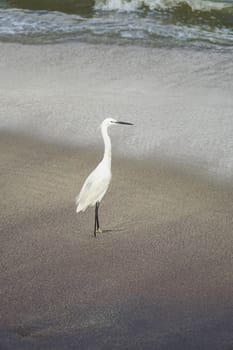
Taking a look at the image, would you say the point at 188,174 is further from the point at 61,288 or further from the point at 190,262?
the point at 61,288

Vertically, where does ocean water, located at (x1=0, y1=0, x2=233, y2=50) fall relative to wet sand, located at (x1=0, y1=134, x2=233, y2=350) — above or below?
above

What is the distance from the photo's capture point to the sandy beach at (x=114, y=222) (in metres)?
3.88

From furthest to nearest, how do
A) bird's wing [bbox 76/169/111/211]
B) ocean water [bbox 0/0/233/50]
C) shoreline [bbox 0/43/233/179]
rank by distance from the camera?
ocean water [bbox 0/0/233/50] → shoreline [bbox 0/43/233/179] → bird's wing [bbox 76/169/111/211]

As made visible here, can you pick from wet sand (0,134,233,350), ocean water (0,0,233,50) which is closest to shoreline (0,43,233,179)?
wet sand (0,134,233,350)

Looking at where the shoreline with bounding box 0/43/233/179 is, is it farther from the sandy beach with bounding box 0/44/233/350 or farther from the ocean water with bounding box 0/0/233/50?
the ocean water with bounding box 0/0/233/50

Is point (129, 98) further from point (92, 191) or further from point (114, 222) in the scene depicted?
point (92, 191)

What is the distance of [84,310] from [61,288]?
11.4 inches

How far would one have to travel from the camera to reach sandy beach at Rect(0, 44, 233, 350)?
153 inches

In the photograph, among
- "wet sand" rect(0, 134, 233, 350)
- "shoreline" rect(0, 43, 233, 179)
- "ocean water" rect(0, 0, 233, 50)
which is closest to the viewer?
"wet sand" rect(0, 134, 233, 350)

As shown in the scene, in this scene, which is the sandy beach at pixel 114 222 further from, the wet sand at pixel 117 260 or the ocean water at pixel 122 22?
the ocean water at pixel 122 22

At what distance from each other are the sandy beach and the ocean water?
1822 millimetres

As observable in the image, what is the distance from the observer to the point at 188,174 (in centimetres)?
586

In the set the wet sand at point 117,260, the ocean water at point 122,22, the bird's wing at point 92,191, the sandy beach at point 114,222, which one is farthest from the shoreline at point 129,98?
the bird's wing at point 92,191

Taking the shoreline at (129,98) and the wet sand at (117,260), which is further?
the shoreline at (129,98)
